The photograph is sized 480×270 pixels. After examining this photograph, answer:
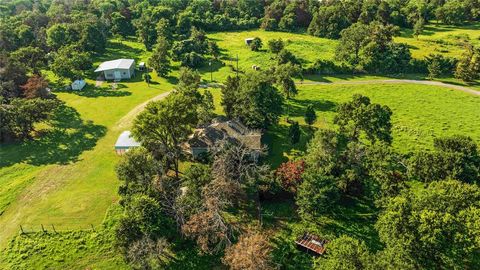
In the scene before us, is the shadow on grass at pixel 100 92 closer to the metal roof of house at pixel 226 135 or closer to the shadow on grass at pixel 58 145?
the shadow on grass at pixel 58 145

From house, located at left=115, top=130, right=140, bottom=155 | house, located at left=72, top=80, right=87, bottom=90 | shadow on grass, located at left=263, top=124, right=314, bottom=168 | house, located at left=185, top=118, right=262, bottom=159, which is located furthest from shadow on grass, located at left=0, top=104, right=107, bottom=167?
shadow on grass, located at left=263, top=124, right=314, bottom=168

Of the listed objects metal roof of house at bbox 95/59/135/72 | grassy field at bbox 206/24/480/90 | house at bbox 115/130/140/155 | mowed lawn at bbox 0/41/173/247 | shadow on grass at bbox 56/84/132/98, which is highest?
grassy field at bbox 206/24/480/90

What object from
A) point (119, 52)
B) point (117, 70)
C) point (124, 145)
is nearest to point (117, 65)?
point (117, 70)

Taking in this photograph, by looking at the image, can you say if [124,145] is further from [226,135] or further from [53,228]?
[53,228]

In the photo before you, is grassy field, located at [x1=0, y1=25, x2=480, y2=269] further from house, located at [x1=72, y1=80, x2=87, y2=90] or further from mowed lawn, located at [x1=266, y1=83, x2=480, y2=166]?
house, located at [x1=72, y1=80, x2=87, y2=90]

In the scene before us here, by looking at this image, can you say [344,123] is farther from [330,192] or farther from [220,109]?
[220,109]

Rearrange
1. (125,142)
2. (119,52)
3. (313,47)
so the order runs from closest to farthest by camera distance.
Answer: (125,142) → (313,47) → (119,52)

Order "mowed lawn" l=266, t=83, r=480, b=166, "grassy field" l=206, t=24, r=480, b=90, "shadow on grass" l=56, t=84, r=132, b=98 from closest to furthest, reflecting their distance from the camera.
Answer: "mowed lawn" l=266, t=83, r=480, b=166 → "shadow on grass" l=56, t=84, r=132, b=98 → "grassy field" l=206, t=24, r=480, b=90
